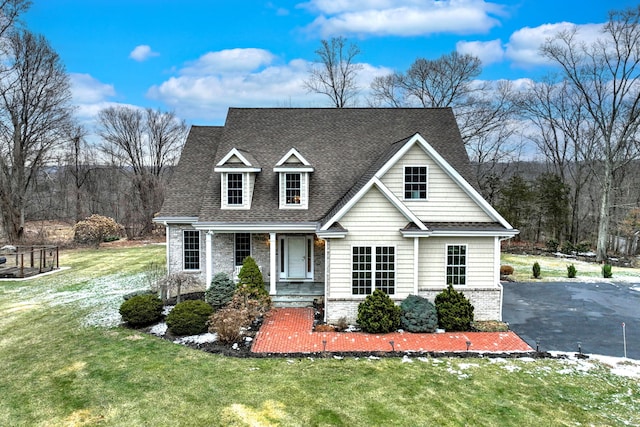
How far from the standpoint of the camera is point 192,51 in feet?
104

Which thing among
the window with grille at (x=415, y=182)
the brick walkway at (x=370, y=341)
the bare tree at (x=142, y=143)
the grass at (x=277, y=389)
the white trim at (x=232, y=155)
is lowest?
the grass at (x=277, y=389)

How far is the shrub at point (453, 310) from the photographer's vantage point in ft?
42.1

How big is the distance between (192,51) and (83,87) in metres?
12.3

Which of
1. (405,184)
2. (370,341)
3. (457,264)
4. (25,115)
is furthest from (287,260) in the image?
(25,115)

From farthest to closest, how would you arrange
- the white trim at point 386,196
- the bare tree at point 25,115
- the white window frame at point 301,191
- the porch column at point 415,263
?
1. the bare tree at point 25,115
2. the white window frame at point 301,191
3. the porch column at point 415,263
4. the white trim at point 386,196

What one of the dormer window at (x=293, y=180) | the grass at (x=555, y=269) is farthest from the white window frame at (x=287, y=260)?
the grass at (x=555, y=269)

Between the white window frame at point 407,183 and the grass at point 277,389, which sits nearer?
the grass at point 277,389

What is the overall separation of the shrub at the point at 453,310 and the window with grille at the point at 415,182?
350 cm

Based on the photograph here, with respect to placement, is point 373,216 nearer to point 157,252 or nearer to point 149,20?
point 149,20

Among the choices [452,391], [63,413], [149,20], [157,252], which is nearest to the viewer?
[63,413]

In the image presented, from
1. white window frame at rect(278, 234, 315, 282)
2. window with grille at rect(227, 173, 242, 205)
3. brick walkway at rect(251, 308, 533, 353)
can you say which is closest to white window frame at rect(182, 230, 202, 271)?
window with grille at rect(227, 173, 242, 205)

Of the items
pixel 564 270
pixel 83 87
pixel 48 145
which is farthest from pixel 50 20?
pixel 564 270

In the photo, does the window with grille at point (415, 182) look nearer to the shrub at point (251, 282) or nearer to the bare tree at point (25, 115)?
the shrub at point (251, 282)

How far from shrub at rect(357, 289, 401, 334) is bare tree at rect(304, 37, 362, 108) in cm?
2485
